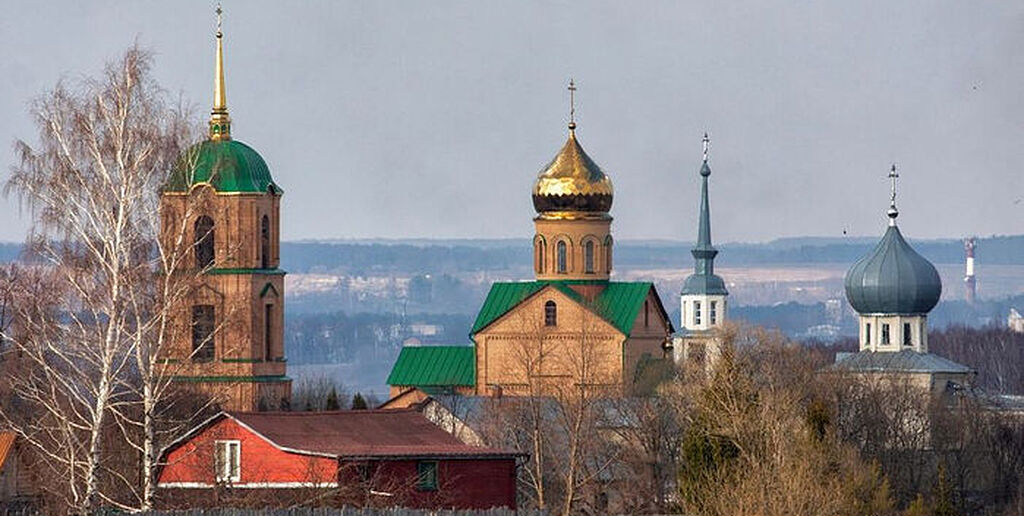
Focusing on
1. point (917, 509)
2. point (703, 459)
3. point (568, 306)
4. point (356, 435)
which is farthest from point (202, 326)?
point (568, 306)

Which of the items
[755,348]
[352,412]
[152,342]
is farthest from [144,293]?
[755,348]

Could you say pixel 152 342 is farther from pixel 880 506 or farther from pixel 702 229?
pixel 702 229

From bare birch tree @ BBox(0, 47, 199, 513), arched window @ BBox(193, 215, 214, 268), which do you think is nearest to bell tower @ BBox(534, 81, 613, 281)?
arched window @ BBox(193, 215, 214, 268)

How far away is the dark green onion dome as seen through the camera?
8475 cm

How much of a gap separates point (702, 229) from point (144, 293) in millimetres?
63140

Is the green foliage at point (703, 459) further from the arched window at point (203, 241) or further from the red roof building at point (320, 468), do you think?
the arched window at point (203, 241)

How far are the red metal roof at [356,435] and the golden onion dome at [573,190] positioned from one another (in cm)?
2233

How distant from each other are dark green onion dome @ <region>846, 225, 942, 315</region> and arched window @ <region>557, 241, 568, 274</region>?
11286 mm

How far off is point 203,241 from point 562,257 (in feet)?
99.6

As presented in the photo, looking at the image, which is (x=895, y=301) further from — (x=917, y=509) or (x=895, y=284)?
(x=917, y=509)

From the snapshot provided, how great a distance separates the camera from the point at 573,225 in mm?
76562

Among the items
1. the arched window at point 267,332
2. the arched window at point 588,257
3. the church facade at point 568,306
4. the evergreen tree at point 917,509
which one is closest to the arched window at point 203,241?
the evergreen tree at point 917,509

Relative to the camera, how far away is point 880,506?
51375 mm

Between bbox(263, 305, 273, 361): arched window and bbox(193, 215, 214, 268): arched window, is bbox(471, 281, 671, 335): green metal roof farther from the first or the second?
bbox(193, 215, 214, 268): arched window
